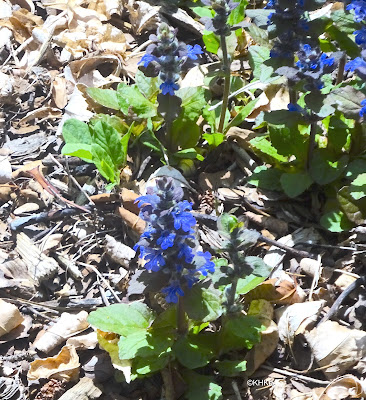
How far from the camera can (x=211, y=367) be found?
2.87 metres

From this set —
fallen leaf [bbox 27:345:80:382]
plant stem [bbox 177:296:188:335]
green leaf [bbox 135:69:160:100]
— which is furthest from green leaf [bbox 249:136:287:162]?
fallen leaf [bbox 27:345:80:382]

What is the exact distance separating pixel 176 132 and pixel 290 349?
4.82 ft

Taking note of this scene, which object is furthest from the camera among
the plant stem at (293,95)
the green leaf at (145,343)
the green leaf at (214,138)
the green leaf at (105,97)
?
the green leaf at (105,97)

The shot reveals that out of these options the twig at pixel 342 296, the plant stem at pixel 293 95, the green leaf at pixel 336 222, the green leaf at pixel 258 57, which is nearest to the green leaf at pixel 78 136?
the green leaf at pixel 258 57

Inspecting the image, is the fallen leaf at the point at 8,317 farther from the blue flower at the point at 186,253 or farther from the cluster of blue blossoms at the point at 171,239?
the blue flower at the point at 186,253

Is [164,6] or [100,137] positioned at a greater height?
[164,6]

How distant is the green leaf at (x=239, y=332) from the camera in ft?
8.79

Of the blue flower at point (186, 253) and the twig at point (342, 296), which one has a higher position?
the blue flower at point (186, 253)

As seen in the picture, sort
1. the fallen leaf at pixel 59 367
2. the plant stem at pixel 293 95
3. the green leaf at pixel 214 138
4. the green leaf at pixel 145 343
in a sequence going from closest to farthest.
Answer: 1. the green leaf at pixel 145 343
2. the fallen leaf at pixel 59 367
3. the plant stem at pixel 293 95
4. the green leaf at pixel 214 138

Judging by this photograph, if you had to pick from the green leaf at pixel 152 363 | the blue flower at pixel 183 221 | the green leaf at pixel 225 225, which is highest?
the blue flower at pixel 183 221

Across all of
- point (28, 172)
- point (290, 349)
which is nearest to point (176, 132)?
point (28, 172)

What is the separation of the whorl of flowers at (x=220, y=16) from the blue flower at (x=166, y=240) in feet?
4.48

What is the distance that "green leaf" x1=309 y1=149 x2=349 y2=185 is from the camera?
3.24 metres

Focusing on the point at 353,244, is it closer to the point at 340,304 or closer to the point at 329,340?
the point at 340,304
